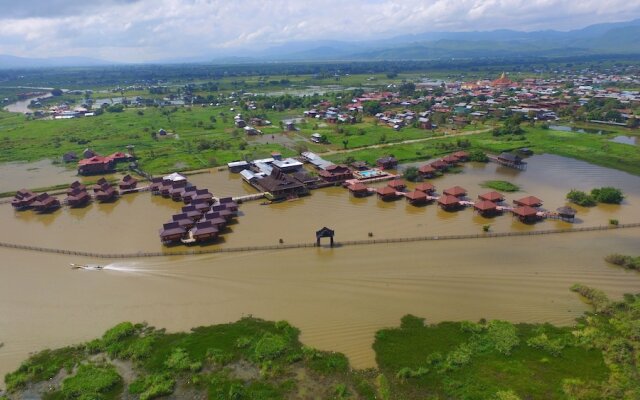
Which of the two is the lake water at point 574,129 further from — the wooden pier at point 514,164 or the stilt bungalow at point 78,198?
the stilt bungalow at point 78,198

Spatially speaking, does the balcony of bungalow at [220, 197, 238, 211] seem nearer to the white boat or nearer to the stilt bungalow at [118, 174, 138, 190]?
the white boat

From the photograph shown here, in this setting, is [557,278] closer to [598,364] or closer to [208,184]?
[598,364]

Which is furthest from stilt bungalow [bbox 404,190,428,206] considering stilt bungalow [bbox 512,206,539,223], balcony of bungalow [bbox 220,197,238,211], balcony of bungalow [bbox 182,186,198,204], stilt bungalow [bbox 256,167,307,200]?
balcony of bungalow [bbox 182,186,198,204]

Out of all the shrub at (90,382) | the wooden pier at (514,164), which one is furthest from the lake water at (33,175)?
the wooden pier at (514,164)

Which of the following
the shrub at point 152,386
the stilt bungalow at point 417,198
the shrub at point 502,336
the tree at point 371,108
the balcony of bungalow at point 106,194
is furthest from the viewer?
the tree at point 371,108

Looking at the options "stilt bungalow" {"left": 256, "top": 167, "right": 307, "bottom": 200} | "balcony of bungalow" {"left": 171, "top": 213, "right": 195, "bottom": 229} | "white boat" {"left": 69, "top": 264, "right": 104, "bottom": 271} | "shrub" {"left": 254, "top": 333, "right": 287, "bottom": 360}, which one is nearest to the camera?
"shrub" {"left": 254, "top": 333, "right": 287, "bottom": 360}
